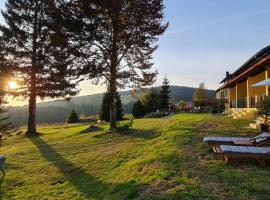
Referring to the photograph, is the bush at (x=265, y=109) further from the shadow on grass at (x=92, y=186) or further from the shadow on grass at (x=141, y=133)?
the shadow on grass at (x=92, y=186)

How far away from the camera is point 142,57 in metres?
23.7

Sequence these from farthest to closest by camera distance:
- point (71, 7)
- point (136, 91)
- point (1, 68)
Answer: point (1, 68) → point (136, 91) → point (71, 7)

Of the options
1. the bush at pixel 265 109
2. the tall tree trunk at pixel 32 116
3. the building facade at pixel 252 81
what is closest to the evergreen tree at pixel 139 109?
the building facade at pixel 252 81

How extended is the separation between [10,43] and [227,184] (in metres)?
27.7

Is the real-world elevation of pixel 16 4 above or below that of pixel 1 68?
above

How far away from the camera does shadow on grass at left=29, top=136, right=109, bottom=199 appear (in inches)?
395

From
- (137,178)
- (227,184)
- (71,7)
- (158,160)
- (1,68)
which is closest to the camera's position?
(227,184)

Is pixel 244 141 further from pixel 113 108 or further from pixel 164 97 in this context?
pixel 164 97

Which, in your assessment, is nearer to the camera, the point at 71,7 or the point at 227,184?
the point at 227,184

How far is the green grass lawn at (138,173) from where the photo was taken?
26.6ft

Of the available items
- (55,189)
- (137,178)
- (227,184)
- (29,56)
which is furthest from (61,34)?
(227,184)

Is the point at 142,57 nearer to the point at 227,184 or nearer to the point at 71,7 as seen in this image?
the point at 71,7

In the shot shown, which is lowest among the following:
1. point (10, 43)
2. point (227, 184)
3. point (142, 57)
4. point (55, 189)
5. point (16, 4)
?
point (55, 189)

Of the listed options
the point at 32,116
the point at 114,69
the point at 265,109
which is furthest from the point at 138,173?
the point at 32,116
